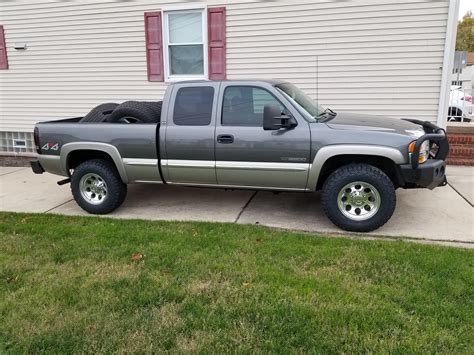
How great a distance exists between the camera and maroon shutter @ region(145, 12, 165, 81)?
8.56 metres

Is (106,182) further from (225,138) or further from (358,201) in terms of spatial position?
(358,201)

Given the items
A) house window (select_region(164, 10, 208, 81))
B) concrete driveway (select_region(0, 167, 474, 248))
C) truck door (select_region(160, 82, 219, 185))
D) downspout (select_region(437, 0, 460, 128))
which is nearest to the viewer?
concrete driveway (select_region(0, 167, 474, 248))

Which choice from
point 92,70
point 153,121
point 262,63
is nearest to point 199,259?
point 153,121

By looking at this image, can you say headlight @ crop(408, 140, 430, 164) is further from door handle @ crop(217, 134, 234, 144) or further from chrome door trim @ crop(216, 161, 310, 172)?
door handle @ crop(217, 134, 234, 144)

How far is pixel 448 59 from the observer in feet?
23.8

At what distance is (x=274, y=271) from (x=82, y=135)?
10.9 ft

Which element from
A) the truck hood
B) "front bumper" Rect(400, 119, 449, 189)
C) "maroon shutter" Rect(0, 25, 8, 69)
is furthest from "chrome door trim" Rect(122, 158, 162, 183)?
"maroon shutter" Rect(0, 25, 8, 69)

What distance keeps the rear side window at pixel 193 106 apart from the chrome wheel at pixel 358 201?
1881 mm

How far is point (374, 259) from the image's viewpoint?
4035 millimetres

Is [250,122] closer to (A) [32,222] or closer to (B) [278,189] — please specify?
(B) [278,189]

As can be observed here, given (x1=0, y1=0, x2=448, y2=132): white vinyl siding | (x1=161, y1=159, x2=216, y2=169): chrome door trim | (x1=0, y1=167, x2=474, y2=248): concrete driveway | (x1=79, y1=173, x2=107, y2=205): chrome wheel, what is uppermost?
(x1=0, y1=0, x2=448, y2=132): white vinyl siding

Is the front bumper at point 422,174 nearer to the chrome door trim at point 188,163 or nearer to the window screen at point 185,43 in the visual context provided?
the chrome door trim at point 188,163

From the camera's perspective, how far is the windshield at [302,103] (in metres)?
5.06

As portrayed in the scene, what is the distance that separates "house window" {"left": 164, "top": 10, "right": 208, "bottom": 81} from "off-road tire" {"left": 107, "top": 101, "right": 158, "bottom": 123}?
3.11 metres
